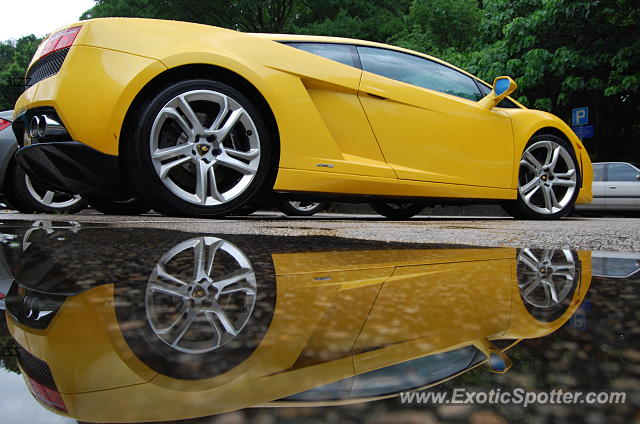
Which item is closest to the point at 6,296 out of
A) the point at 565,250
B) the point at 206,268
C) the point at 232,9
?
the point at 206,268

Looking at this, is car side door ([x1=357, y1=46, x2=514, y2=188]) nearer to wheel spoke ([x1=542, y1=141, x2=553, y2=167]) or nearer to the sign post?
wheel spoke ([x1=542, y1=141, x2=553, y2=167])

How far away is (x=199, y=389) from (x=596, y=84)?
42.2ft

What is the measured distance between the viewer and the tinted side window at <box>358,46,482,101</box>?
4.08 meters

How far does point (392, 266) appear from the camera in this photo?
4.60 feet

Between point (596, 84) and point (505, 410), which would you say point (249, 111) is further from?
point (596, 84)

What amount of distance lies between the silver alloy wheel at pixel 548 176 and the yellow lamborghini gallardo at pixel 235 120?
68cm

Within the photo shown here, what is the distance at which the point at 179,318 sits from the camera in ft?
2.61

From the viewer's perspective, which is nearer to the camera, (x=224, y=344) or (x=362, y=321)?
(x=224, y=344)

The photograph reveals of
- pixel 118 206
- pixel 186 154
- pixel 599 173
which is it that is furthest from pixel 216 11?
pixel 186 154

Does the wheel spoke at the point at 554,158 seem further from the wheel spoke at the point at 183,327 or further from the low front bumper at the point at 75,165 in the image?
the wheel spoke at the point at 183,327

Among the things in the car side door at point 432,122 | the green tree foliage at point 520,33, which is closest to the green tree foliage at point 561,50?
the green tree foliage at point 520,33

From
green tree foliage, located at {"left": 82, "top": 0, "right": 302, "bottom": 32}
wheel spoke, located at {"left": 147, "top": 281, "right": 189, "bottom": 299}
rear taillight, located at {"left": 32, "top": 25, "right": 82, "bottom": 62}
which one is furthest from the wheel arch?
green tree foliage, located at {"left": 82, "top": 0, "right": 302, "bottom": 32}

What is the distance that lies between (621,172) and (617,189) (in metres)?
0.45

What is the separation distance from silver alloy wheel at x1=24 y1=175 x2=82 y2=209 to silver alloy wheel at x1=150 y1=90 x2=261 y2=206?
103 inches
